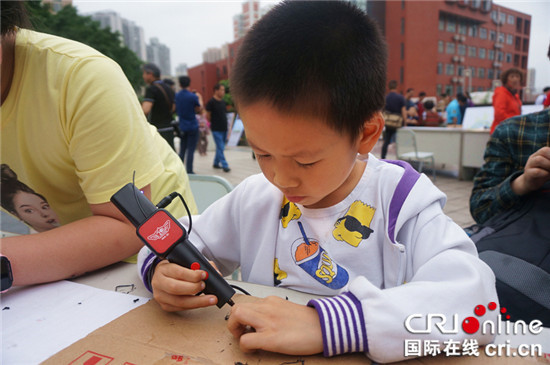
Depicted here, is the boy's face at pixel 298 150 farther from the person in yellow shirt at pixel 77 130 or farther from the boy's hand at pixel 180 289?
the person in yellow shirt at pixel 77 130

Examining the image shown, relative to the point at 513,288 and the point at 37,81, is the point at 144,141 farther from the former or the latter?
the point at 513,288

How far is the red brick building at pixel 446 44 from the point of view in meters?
30.0

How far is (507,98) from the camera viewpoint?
506 cm

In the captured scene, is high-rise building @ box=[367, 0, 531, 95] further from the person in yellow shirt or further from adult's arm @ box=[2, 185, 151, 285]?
adult's arm @ box=[2, 185, 151, 285]

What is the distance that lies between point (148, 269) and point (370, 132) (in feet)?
1.91

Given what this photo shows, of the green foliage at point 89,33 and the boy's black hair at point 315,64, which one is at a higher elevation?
the green foliage at point 89,33

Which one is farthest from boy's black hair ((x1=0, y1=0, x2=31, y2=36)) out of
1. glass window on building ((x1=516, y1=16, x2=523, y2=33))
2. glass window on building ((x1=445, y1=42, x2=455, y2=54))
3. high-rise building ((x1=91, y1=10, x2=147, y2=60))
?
glass window on building ((x1=516, y1=16, x2=523, y2=33))

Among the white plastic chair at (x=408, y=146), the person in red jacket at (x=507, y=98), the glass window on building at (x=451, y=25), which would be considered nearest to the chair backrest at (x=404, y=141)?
the white plastic chair at (x=408, y=146)

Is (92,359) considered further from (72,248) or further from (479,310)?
(479,310)

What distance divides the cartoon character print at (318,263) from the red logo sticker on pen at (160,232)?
12.9 inches

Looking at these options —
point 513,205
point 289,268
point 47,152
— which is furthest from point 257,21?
point 513,205

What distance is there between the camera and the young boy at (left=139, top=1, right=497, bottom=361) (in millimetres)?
594

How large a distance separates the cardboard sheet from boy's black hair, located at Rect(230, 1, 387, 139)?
43cm

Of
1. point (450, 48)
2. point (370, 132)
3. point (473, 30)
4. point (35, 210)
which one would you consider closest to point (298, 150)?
point (370, 132)
